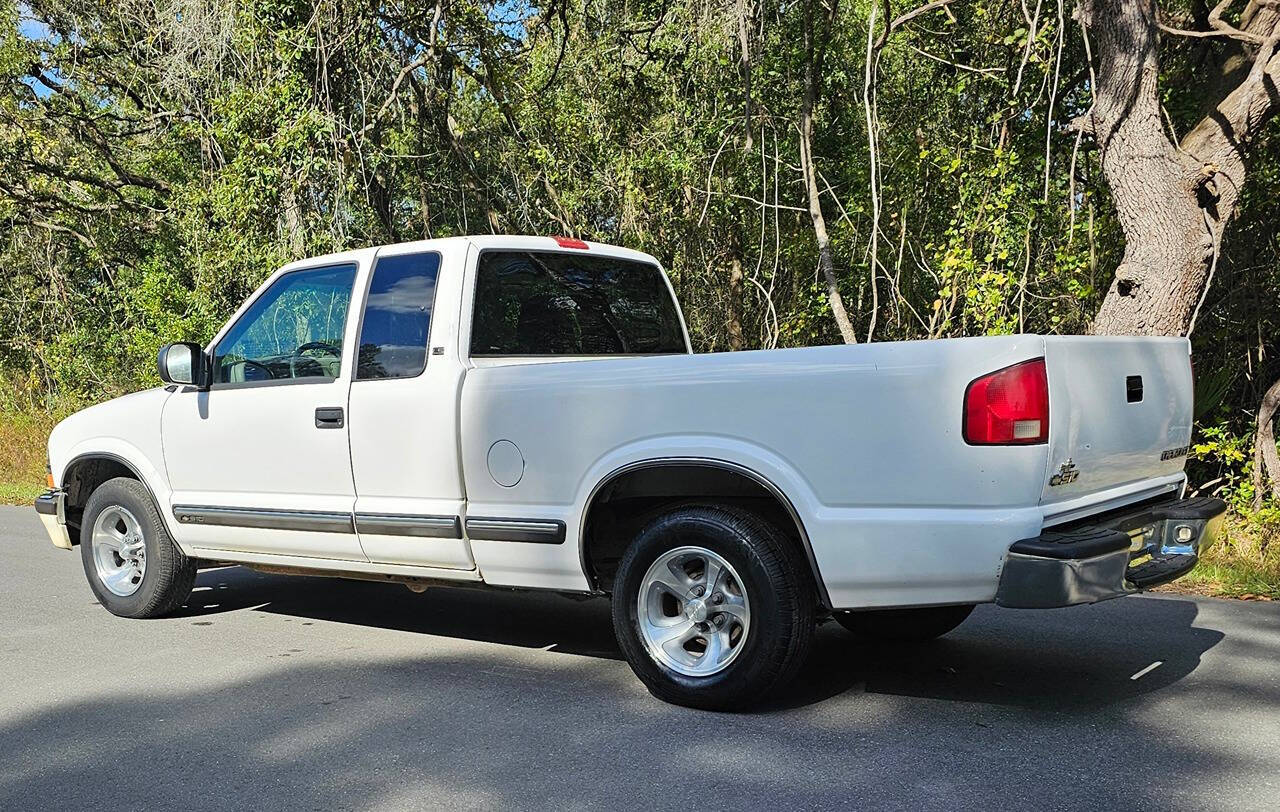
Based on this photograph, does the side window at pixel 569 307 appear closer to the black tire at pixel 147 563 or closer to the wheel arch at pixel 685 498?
the wheel arch at pixel 685 498

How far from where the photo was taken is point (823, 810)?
12.2ft

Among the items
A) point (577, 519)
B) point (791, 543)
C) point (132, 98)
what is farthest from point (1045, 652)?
point (132, 98)

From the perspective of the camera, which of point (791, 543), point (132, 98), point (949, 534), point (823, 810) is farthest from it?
point (132, 98)

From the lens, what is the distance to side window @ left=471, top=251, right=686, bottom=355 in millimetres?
5797

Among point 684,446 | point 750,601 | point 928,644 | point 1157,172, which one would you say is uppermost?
point 1157,172

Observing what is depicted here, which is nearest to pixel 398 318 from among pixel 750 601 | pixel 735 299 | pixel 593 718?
pixel 593 718

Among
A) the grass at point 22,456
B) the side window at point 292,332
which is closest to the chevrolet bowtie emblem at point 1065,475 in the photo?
the side window at point 292,332

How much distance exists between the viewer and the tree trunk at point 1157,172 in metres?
8.42

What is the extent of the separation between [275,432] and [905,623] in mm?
3317

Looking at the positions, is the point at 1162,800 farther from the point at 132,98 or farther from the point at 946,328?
the point at 132,98

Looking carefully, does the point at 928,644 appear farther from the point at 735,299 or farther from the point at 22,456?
the point at 22,456

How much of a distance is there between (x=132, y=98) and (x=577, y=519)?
15.6 metres

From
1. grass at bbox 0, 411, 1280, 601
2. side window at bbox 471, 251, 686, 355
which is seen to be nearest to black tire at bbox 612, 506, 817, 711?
side window at bbox 471, 251, 686, 355

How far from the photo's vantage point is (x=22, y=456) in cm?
1650
